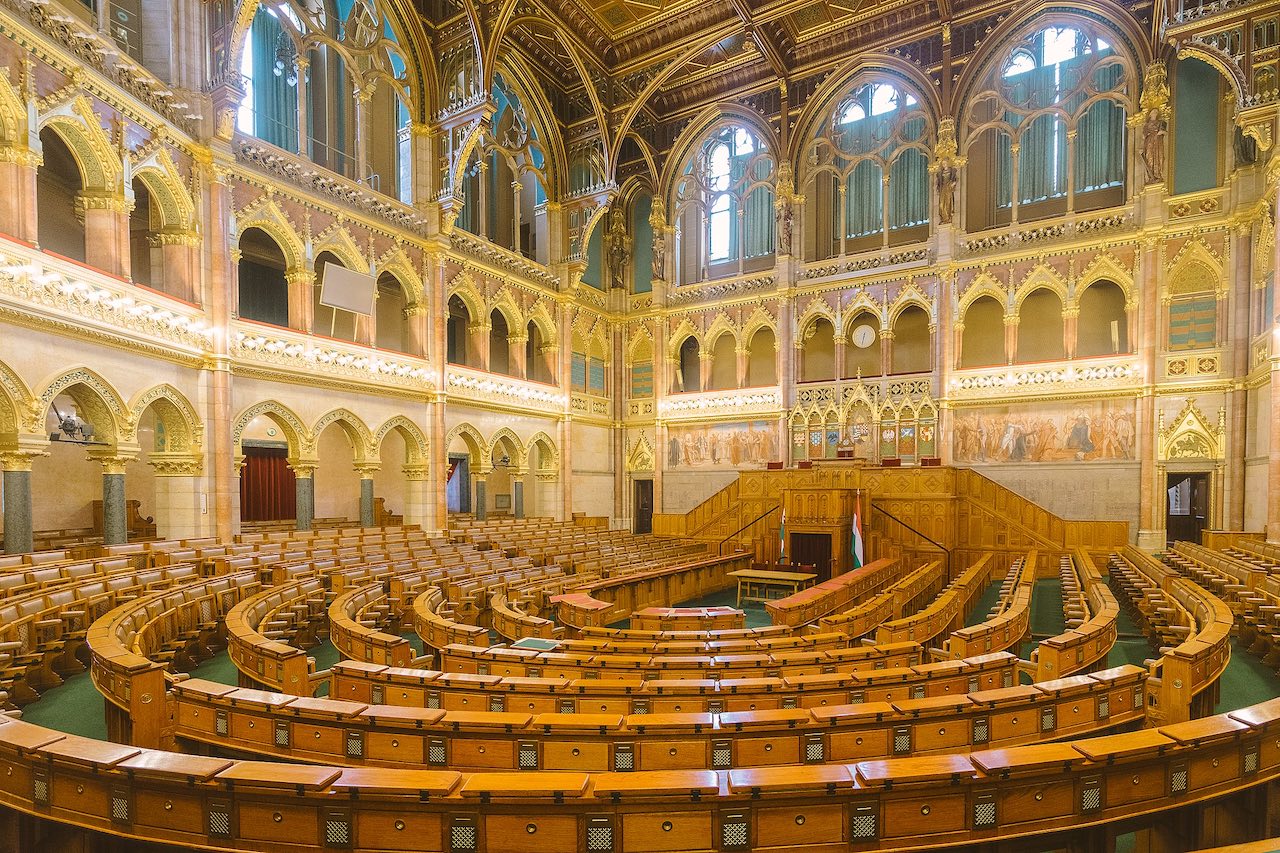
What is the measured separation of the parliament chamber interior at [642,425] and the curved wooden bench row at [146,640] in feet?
0.16

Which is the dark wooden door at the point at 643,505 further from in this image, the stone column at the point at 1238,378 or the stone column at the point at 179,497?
the stone column at the point at 1238,378

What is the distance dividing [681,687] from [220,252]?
42.1 ft

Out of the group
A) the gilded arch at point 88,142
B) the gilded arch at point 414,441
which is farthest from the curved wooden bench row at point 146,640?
the gilded arch at point 414,441

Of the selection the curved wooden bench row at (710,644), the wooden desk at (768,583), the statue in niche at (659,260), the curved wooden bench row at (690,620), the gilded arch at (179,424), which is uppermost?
the statue in niche at (659,260)

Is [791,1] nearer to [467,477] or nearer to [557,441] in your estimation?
[557,441]

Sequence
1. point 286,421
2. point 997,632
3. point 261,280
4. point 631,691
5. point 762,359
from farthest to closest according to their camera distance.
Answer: point 762,359 < point 261,280 < point 286,421 < point 997,632 < point 631,691

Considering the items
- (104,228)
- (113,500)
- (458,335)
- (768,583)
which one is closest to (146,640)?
(113,500)

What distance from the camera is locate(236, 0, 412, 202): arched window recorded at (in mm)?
14922

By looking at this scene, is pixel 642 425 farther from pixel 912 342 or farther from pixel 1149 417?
pixel 1149 417

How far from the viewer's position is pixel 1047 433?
56.8ft

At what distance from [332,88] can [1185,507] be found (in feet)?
80.1

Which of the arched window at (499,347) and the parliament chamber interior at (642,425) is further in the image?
the arched window at (499,347)

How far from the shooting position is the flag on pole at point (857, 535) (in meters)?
14.2

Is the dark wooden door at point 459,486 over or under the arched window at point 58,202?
under
